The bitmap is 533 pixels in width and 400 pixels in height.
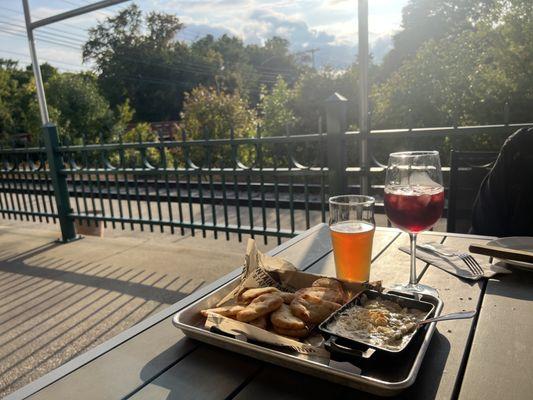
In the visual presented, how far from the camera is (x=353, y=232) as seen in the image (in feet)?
3.32

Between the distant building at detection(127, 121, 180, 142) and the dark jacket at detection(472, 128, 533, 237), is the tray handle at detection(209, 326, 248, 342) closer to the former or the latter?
the dark jacket at detection(472, 128, 533, 237)

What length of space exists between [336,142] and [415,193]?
2.34 meters

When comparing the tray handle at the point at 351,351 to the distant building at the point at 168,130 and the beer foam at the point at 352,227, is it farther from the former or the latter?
the distant building at the point at 168,130

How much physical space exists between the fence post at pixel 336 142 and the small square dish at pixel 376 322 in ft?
8.46

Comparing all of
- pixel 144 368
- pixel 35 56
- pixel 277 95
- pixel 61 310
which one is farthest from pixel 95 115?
pixel 144 368

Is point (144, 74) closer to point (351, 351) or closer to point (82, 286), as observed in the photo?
point (82, 286)

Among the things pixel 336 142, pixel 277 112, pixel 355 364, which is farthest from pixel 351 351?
pixel 277 112

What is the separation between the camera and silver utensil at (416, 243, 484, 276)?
115cm

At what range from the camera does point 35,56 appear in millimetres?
4895

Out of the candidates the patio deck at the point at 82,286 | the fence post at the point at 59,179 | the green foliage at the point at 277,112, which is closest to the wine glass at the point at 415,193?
the patio deck at the point at 82,286

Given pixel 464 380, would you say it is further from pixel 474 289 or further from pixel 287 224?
pixel 287 224

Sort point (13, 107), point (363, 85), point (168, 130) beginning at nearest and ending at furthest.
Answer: point (363, 85)
point (13, 107)
point (168, 130)

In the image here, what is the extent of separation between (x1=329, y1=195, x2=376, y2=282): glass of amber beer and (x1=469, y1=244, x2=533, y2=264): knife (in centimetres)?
36

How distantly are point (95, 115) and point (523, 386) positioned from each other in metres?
23.5
